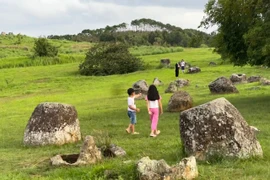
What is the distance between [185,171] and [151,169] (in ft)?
2.38

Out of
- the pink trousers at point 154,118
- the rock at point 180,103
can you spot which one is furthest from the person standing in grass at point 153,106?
the rock at point 180,103

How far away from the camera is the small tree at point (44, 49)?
73.4m

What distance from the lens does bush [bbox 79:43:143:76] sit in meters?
58.3

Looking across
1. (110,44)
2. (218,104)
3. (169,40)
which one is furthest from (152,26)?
(218,104)

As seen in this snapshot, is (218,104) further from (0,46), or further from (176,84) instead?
(0,46)

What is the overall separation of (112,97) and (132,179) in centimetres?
2728

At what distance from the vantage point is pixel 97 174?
9.65m

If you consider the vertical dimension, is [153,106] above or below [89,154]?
above

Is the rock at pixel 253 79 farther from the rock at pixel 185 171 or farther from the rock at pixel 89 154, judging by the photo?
the rock at pixel 185 171

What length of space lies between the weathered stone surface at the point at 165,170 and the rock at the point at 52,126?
801 cm

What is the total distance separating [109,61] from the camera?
59250 millimetres

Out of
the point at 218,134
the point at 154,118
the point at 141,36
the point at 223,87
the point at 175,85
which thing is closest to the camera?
the point at 218,134

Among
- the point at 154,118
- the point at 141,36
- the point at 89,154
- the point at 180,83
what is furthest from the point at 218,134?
the point at 141,36

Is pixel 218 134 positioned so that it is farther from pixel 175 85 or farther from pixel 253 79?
pixel 253 79
